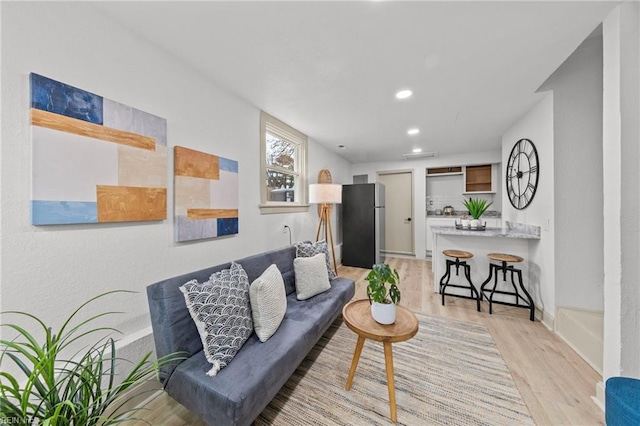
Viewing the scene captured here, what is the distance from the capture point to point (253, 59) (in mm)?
1784

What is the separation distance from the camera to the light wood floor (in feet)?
4.58

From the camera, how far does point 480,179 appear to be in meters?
5.12

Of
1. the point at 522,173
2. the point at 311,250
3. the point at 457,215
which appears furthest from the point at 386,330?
the point at 457,215

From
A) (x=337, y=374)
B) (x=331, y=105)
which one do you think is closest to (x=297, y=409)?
(x=337, y=374)

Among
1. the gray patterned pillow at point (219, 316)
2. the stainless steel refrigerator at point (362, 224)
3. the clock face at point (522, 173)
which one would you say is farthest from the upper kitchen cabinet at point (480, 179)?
the gray patterned pillow at point (219, 316)

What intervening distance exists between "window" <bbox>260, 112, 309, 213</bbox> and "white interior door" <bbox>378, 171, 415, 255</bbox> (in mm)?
2851

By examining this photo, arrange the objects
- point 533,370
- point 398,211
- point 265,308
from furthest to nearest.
Result: point 398,211, point 533,370, point 265,308

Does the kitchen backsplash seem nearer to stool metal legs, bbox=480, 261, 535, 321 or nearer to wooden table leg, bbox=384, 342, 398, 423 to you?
stool metal legs, bbox=480, 261, 535, 321

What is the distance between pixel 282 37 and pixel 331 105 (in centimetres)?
111

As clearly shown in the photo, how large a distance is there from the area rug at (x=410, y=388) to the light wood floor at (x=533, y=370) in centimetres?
11

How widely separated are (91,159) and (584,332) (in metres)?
3.80

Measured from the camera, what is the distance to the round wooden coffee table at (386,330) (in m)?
1.38

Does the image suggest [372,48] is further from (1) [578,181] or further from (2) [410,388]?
(2) [410,388]

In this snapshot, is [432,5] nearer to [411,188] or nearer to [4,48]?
[4,48]
